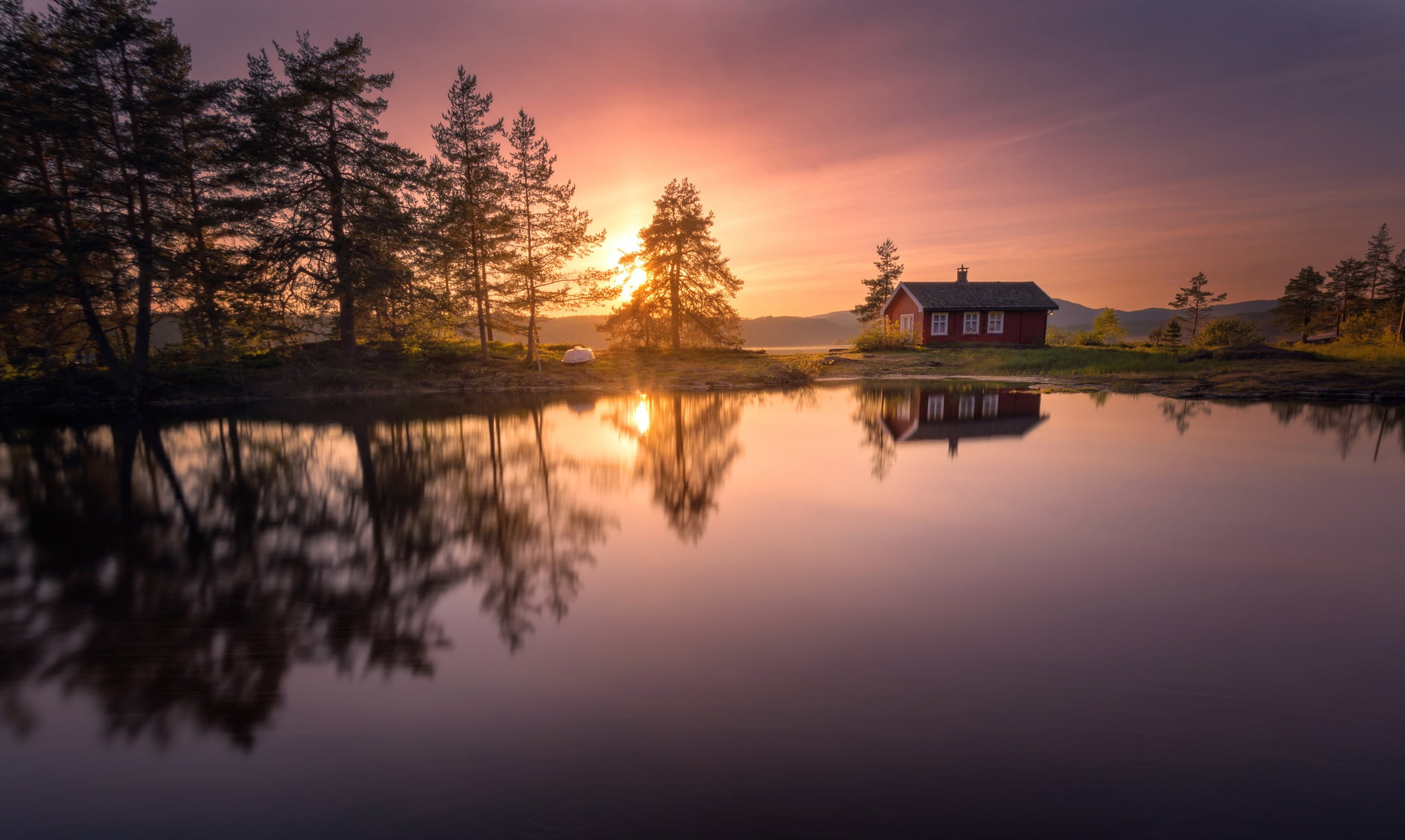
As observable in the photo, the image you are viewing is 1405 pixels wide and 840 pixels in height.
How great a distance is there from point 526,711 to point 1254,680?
4.92 metres

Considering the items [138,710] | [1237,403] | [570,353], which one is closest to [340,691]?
[138,710]

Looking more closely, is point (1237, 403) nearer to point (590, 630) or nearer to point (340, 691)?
point (590, 630)

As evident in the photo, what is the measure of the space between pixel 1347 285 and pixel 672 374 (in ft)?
276

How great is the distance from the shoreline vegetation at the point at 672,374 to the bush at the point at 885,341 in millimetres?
5467

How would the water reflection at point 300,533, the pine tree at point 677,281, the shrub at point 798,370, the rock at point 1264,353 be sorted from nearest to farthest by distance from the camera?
1. the water reflection at point 300,533
2. the rock at point 1264,353
3. the shrub at point 798,370
4. the pine tree at point 677,281

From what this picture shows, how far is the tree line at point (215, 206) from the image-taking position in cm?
1911

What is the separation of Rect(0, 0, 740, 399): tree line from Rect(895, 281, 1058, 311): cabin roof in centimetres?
3112

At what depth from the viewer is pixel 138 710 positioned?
3545 mm

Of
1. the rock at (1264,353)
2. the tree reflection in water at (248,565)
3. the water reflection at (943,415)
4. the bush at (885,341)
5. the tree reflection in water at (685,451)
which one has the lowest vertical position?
the tree reflection in water at (248,565)

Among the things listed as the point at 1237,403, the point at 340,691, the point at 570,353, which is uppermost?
the point at 570,353

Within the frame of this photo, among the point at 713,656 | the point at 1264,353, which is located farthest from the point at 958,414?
the point at 1264,353

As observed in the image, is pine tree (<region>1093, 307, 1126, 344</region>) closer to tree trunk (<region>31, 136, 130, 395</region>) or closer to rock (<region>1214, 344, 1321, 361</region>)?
rock (<region>1214, 344, 1321, 361</region>)

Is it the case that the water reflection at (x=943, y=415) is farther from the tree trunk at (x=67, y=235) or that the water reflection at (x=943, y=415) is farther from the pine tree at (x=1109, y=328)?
the pine tree at (x=1109, y=328)

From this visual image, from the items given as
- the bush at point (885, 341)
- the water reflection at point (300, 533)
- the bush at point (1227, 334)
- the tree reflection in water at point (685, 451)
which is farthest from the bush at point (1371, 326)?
the tree reflection in water at point (685, 451)
